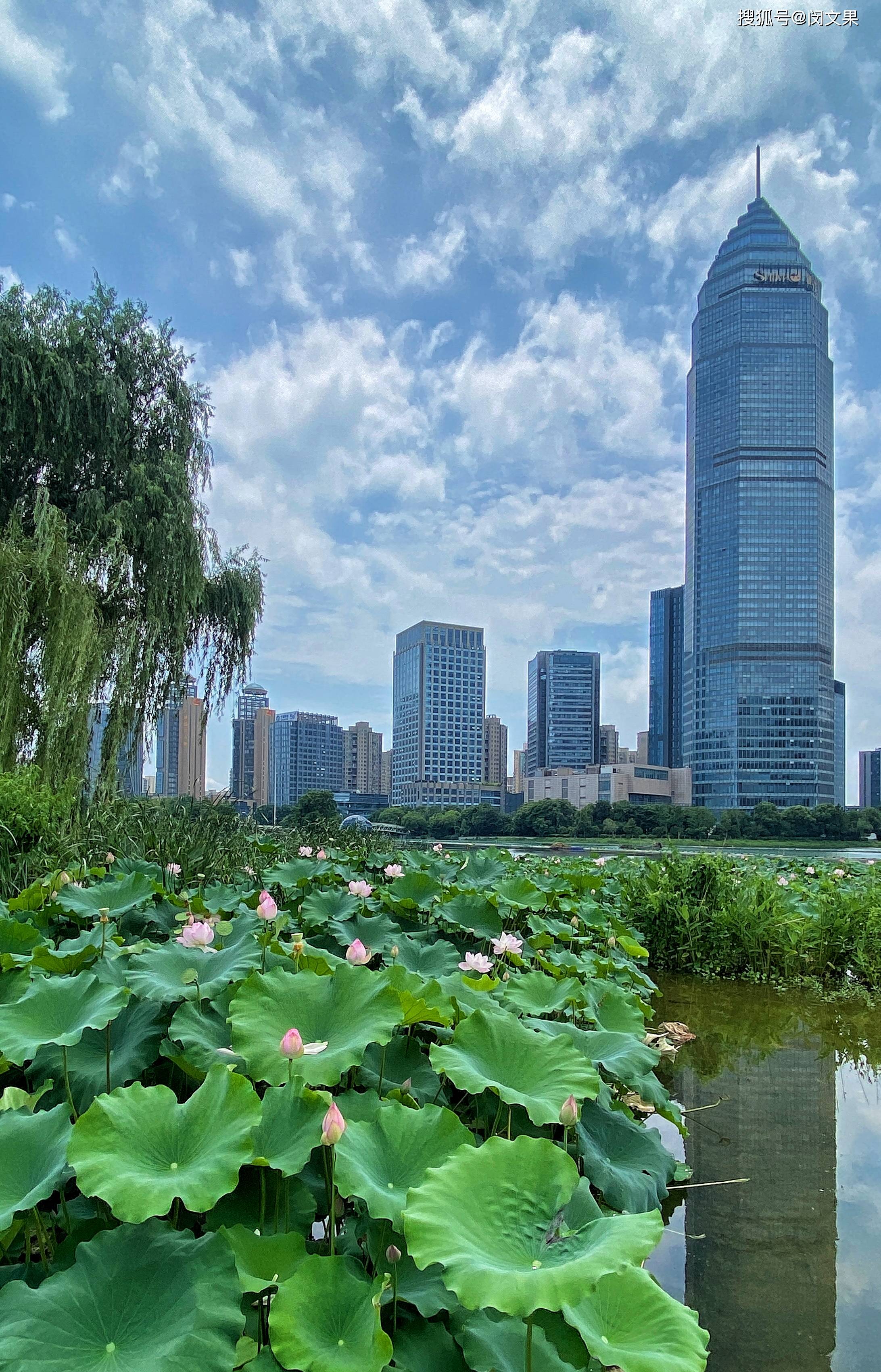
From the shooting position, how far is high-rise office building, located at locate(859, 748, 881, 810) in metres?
41.5

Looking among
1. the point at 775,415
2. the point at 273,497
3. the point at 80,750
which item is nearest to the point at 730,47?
the point at 273,497

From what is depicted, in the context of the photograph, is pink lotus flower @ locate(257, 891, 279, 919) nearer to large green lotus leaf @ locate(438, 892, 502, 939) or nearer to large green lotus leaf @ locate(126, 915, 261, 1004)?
large green lotus leaf @ locate(126, 915, 261, 1004)

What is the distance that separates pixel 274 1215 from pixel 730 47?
997cm

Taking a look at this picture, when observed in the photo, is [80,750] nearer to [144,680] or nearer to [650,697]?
[144,680]

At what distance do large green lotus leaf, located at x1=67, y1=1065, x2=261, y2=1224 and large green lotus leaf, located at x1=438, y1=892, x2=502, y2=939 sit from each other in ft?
4.63

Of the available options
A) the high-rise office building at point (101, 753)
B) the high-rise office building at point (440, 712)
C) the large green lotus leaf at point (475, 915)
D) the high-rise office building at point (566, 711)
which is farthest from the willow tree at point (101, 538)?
the high-rise office building at point (566, 711)

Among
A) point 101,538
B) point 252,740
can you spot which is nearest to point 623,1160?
point 101,538

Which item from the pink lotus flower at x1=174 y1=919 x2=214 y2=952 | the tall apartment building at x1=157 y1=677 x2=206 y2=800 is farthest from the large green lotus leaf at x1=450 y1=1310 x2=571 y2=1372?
the tall apartment building at x1=157 y1=677 x2=206 y2=800

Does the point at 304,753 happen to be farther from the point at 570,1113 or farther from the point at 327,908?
the point at 570,1113

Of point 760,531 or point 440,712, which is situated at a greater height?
point 760,531

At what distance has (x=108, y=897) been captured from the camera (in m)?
1.99

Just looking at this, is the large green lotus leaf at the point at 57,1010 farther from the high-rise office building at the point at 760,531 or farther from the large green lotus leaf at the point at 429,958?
the high-rise office building at the point at 760,531

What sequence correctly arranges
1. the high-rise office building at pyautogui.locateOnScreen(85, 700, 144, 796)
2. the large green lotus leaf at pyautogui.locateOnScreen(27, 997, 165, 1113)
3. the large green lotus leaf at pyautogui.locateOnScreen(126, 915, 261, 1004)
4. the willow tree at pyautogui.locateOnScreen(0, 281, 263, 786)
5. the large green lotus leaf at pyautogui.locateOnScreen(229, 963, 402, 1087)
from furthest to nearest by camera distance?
the high-rise office building at pyautogui.locateOnScreen(85, 700, 144, 796) → the willow tree at pyautogui.locateOnScreen(0, 281, 263, 786) → the large green lotus leaf at pyautogui.locateOnScreen(126, 915, 261, 1004) → the large green lotus leaf at pyautogui.locateOnScreen(27, 997, 165, 1113) → the large green lotus leaf at pyautogui.locateOnScreen(229, 963, 402, 1087)

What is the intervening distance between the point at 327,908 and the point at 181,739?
25.3 feet
